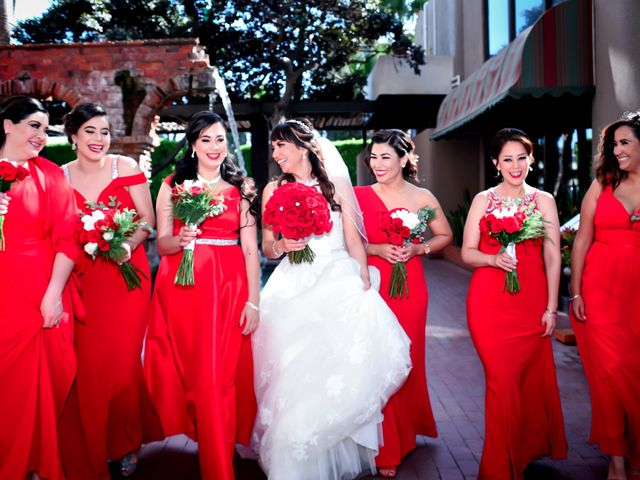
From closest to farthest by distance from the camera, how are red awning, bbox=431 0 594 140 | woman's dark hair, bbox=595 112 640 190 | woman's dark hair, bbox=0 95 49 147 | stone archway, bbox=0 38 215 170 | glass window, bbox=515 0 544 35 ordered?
woman's dark hair, bbox=0 95 49 147 < woman's dark hair, bbox=595 112 640 190 < red awning, bbox=431 0 594 140 < stone archway, bbox=0 38 215 170 < glass window, bbox=515 0 544 35

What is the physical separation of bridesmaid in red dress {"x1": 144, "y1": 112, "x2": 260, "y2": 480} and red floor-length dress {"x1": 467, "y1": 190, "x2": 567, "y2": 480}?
5.01 feet

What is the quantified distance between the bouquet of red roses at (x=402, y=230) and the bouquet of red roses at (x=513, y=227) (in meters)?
0.53

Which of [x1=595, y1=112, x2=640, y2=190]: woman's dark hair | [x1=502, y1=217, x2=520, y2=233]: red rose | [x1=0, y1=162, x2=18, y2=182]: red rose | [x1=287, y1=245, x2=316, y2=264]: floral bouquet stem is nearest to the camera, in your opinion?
[x1=0, y1=162, x2=18, y2=182]: red rose

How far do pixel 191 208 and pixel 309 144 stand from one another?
100 cm

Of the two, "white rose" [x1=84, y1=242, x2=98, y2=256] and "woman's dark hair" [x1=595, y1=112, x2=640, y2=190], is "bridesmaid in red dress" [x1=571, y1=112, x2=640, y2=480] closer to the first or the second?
"woman's dark hair" [x1=595, y1=112, x2=640, y2=190]

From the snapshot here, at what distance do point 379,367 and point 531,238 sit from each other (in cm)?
130

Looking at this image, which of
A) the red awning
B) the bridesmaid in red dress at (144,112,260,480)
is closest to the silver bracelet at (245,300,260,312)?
the bridesmaid in red dress at (144,112,260,480)

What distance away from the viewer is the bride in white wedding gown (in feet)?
12.9

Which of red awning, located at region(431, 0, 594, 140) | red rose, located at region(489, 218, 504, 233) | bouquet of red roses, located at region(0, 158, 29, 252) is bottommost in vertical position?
red rose, located at region(489, 218, 504, 233)

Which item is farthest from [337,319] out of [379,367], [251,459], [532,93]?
[532,93]

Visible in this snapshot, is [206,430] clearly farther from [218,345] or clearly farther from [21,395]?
[21,395]

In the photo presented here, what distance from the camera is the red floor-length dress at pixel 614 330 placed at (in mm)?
4035

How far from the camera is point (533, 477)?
4.27 m

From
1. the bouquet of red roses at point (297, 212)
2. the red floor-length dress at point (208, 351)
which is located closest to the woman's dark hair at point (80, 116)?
the red floor-length dress at point (208, 351)
